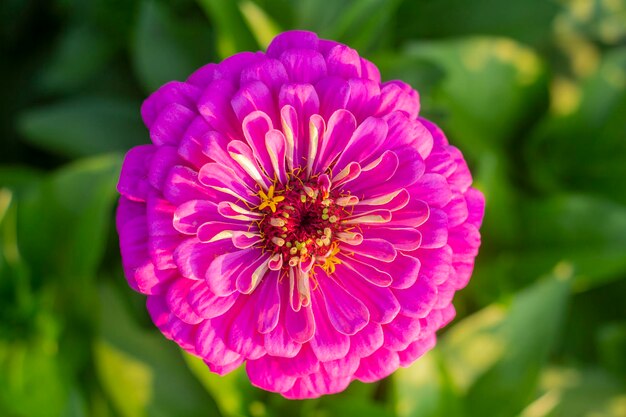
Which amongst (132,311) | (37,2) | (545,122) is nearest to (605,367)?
(545,122)

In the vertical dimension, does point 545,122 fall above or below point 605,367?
above

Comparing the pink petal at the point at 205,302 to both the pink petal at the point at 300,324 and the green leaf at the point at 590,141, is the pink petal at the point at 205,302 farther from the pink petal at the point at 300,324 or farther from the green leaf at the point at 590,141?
the green leaf at the point at 590,141

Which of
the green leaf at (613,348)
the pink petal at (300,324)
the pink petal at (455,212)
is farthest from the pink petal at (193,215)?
the green leaf at (613,348)

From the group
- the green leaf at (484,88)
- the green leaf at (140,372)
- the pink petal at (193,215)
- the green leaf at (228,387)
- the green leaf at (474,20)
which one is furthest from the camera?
the green leaf at (474,20)

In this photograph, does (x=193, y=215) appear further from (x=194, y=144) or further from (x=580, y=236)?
(x=580, y=236)

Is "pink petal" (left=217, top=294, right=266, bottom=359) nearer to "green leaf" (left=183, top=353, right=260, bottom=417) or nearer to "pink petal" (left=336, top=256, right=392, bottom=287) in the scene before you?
"pink petal" (left=336, top=256, right=392, bottom=287)

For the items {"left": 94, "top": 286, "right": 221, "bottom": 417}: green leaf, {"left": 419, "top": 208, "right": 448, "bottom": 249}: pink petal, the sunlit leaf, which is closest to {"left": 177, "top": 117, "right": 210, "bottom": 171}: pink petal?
{"left": 419, "top": 208, "right": 448, "bottom": 249}: pink petal

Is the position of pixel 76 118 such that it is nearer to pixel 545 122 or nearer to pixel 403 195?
pixel 403 195

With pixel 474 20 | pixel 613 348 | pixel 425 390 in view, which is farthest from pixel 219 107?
pixel 613 348
